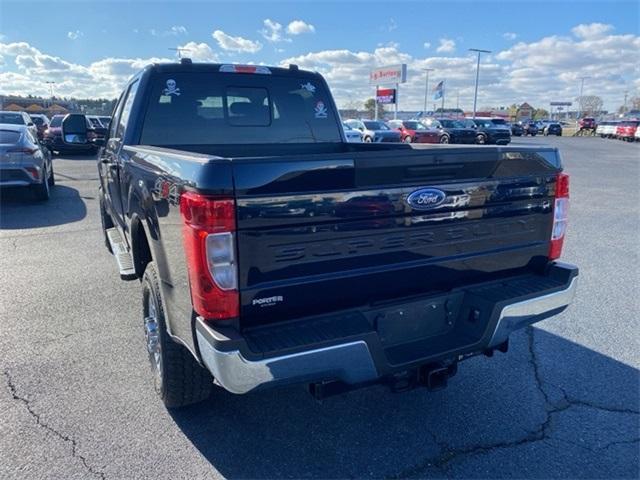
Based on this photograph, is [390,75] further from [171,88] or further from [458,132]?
[171,88]

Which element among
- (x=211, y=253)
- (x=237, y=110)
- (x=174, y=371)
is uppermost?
(x=237, y=110)

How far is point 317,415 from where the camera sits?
2.98 meters

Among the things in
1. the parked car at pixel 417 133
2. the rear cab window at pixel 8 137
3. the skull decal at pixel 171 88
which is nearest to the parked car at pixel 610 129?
the parked car at pixel 417 133

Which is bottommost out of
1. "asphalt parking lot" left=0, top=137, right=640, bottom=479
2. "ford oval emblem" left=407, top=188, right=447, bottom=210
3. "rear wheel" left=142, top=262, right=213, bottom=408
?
"asphalt parking lot" left=0, top=137, right=640, bottom=479

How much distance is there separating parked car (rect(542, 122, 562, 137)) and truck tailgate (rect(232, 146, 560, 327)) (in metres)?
52.8

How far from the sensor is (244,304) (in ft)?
7.00

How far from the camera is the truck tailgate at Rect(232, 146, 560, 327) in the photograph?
2080 mm

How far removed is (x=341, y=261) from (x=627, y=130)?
4513 cm

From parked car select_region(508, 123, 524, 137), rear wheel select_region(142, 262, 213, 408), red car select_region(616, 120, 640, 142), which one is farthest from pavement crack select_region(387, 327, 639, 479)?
parked car select_region(508, 123, 524, 137)

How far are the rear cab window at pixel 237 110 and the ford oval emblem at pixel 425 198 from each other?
218cm

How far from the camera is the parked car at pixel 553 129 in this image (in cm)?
4900

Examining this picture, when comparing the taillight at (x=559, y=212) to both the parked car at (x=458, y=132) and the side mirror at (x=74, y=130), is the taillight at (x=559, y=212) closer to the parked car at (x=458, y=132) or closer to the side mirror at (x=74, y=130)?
the side mirror at (x=74, y=130)

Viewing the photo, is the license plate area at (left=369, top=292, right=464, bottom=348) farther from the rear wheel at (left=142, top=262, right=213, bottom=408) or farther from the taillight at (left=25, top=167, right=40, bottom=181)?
the taillight at (left=25, top=167, right=40, bottom=181)

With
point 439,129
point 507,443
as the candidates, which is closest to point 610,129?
point 439,129
